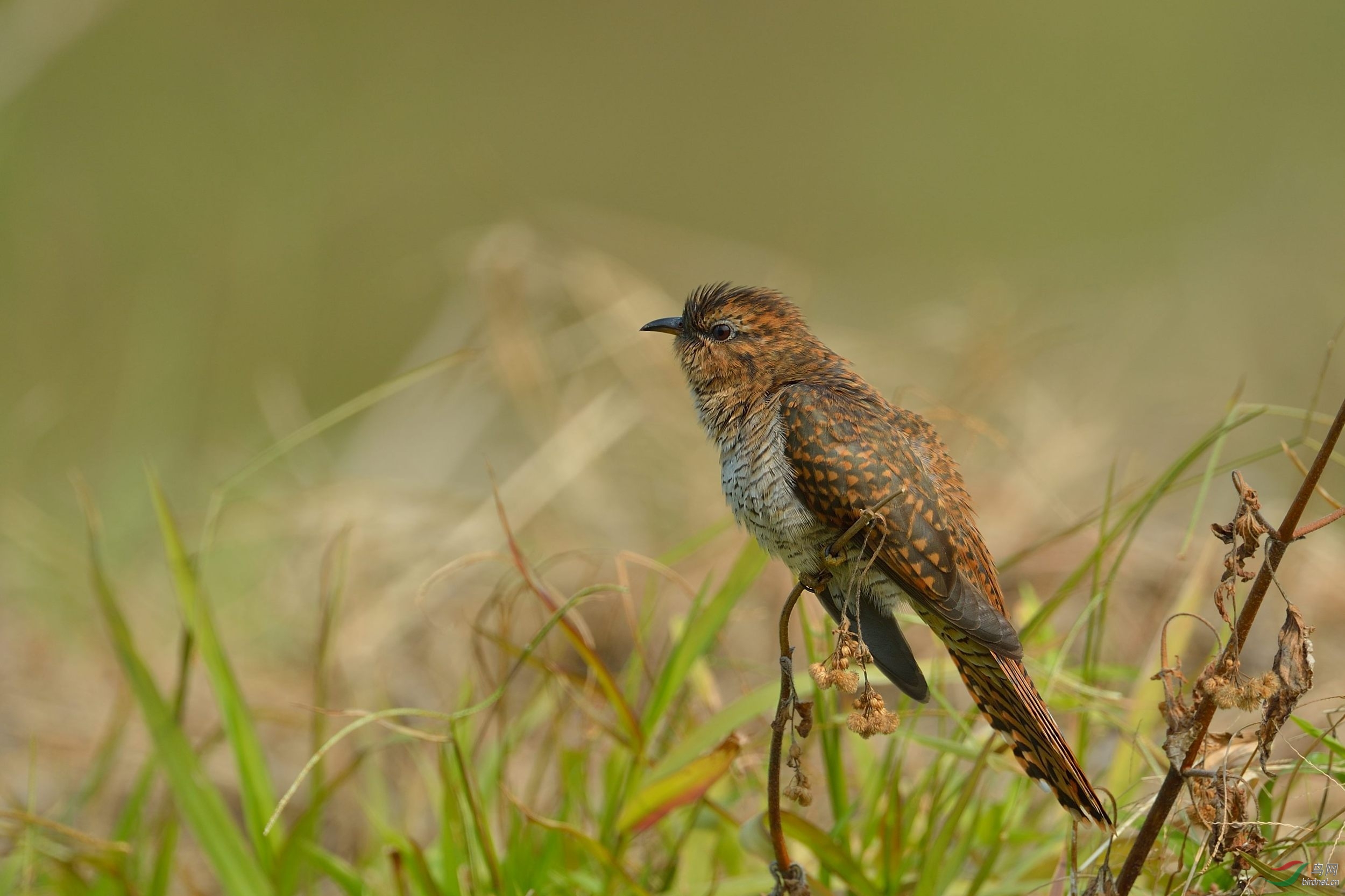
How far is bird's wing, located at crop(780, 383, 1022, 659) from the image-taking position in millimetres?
2166

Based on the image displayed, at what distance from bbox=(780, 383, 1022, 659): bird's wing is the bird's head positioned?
1.20 feet

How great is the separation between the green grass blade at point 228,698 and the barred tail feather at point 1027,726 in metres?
1.58

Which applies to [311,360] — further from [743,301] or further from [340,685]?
[743,301]

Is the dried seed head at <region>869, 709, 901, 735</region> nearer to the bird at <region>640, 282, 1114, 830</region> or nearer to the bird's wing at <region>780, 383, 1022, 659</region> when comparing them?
the bird at <region>640, 282, 1114, 830</region>

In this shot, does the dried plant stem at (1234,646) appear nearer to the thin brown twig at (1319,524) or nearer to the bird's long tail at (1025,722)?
the thin brown twig at (1319,524)

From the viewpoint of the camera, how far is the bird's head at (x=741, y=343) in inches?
112

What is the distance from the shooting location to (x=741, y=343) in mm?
2963

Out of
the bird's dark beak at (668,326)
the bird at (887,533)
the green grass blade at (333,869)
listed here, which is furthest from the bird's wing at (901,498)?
the green grass blade at (333,869)

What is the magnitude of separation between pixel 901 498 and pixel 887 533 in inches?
3.3

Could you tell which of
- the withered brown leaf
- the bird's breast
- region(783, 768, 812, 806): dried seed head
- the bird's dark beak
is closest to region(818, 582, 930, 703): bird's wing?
the bird's breast

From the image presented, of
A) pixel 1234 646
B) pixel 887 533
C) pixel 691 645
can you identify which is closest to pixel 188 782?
pixel 691 645

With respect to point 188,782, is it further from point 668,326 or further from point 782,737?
point 668,326

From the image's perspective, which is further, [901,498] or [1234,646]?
[901,498]

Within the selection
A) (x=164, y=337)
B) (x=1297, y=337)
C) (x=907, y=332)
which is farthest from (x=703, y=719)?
(x=1297, y=337)
